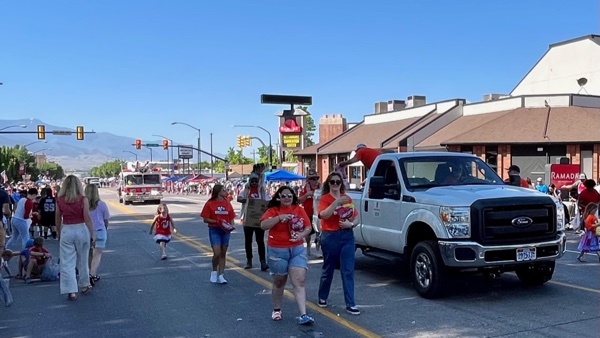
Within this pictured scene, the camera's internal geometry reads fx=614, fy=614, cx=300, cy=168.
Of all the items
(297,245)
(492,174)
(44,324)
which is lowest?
(44,324)

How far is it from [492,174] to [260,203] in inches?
159

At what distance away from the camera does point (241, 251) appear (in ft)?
45.8

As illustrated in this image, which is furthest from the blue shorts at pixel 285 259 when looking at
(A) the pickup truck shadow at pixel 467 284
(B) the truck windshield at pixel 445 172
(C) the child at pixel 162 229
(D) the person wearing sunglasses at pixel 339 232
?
(C) the child at pixel 162 229

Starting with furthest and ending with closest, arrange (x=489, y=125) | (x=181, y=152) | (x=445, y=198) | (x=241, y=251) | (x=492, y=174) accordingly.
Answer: (x=181, y=152)
(x=489, y=125)
(x=241, y=251)
(x=492, y=174)
(x=445, y=198)

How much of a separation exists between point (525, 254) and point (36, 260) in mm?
8022

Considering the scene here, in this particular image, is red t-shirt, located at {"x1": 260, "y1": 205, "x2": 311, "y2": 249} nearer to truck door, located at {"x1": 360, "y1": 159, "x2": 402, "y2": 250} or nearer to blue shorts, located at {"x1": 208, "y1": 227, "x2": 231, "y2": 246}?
truck door, located at {"x1": 360, "y1": 159, "x2": 402, "y2": 250}

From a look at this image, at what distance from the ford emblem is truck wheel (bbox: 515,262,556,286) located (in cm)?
89

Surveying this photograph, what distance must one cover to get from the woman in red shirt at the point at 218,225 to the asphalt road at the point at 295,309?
36cm

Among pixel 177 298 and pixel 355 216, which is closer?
pixel 355 216

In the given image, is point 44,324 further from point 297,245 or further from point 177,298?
point 297,245

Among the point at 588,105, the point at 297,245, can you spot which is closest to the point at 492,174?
the point at 297,245

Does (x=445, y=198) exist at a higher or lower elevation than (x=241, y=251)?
higher

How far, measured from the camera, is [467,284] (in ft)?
30.6

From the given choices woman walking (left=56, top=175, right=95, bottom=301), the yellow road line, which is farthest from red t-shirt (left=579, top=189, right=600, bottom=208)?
woman walking (left=56, top=175, right=95, bottom=301)
